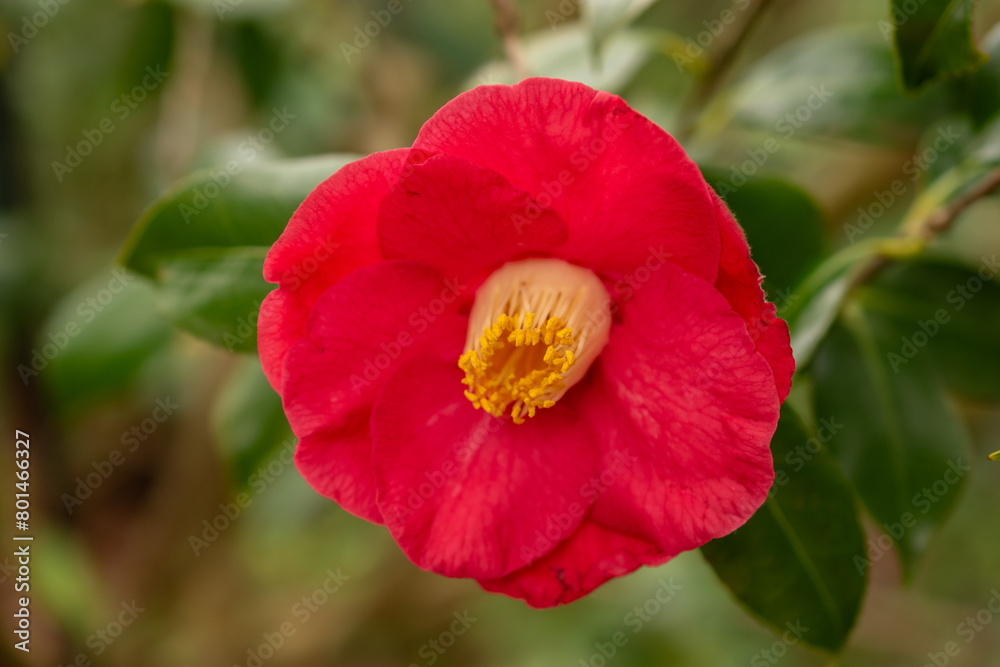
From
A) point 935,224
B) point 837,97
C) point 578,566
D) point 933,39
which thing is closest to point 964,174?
point 935,224

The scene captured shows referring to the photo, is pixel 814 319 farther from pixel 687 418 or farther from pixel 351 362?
pixel 351 362

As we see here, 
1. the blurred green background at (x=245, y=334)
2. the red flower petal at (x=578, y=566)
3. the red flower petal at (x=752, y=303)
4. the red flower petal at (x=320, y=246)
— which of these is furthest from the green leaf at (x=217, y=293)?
the red flower petal at (x=752, y=303)

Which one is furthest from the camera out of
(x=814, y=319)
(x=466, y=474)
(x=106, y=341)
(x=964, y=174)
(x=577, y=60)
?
(x=106, y=341)

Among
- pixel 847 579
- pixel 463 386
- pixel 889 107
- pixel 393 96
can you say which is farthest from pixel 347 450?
pixel 393 96

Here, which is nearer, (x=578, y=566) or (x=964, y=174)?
(x=578, y=566)

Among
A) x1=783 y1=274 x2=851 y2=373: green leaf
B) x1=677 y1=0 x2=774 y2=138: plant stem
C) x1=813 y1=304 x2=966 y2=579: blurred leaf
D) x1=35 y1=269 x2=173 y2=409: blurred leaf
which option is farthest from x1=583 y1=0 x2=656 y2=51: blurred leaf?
x1=35 y1=269 x2=173 y2=409: blurred leaf

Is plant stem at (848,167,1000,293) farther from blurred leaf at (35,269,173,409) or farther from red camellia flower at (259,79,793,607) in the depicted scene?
blurred leaf at (35,269,173,409)
